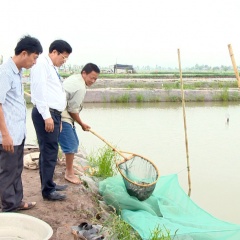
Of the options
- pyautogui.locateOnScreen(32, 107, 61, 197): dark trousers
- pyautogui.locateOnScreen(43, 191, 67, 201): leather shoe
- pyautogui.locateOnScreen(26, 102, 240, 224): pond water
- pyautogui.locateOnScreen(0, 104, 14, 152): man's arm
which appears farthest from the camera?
pyautogui.locateOnScreen(26, 102, 240, 224): pond water

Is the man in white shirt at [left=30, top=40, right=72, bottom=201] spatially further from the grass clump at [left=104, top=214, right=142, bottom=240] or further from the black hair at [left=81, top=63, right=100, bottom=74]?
the grass clump at [left=104, top=214, right=142, bottom=240]

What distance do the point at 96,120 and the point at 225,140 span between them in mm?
3853

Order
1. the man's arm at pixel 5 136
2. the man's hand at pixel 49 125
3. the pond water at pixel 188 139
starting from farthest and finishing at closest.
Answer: the pond water at pixel 188 139, the man's hand at pixel 49 125, the man's arm at pixel 5 136

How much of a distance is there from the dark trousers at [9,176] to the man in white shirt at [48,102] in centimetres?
29

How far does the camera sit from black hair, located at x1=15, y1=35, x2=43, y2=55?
2447 millimetres

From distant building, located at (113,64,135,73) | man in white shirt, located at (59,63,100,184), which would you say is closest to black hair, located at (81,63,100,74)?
man in white shirt, located at (59,63,100,184)

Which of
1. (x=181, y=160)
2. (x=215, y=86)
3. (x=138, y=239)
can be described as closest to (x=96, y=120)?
(x=181, y=160)

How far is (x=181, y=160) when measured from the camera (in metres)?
6.35

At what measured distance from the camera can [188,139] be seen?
8.06m

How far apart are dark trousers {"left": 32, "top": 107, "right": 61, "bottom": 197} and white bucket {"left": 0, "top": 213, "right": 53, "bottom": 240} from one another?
0.76 meters

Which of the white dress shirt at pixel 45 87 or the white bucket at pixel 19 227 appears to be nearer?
the white bucket at pixel 19 227

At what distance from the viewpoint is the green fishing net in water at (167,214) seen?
2.79 m

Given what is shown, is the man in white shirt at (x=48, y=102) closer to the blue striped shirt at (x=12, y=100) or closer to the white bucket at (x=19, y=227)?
the blue striped shirt at (x=12, y=100)

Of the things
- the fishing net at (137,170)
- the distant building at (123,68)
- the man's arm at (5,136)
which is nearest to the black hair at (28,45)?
the man's arm at (5,136)
